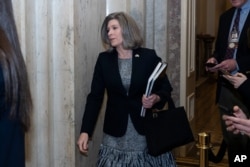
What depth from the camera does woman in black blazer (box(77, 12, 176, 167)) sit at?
7.77 feet

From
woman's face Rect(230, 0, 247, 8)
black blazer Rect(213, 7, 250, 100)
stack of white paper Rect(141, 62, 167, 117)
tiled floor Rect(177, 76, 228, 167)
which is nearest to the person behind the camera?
stack of white paper Rect(141, 62, 167, 117)

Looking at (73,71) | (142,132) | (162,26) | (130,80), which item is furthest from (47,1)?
(162,26)

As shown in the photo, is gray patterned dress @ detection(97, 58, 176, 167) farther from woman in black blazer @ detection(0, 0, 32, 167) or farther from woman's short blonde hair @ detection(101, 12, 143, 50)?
woman in black blazer @ detection(0, 0, 32, 167)

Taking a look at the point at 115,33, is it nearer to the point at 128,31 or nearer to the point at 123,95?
the point at 128,31

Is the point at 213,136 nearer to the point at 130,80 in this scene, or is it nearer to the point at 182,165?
the point at 182,165

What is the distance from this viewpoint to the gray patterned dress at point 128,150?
2371 millimetres

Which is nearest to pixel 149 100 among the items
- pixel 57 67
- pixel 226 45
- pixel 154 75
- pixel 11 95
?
pixel 154 75

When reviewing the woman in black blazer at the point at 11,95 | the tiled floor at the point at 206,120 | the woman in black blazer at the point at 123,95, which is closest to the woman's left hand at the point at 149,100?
the woman in black blazer at the point at 123,95

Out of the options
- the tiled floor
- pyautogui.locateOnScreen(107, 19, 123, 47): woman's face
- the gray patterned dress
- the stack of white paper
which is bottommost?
the tiled floor

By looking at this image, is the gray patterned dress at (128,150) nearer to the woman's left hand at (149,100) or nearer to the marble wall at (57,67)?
the woman's left hand at (149,100)

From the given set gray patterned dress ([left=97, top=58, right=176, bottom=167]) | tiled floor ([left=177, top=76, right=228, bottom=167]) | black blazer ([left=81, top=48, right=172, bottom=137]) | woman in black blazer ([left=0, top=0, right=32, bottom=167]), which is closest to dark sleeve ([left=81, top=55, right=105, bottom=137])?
black blazer ([left=81, top=48, right=172, bottom=137])

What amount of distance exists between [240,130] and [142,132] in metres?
0.71

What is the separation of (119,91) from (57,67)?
42 cm

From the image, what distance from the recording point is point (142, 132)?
238 centimetres
